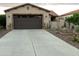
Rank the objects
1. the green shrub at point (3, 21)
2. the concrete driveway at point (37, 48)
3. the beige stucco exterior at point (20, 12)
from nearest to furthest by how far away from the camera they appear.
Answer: the concrete driveway at point (37, 48) < the beige stucco exterior at point (20, 12) < the green shrub at point (3, 21)

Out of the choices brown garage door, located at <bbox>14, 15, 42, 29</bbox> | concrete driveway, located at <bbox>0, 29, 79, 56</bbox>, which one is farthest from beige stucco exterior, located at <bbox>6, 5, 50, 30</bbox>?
concrete driveway, located at <bbox>0, 29, 79, 56</bbox>

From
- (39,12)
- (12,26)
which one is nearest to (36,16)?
(39,12)

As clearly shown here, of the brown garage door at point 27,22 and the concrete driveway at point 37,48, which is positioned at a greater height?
the concrete driveway at point 37,48

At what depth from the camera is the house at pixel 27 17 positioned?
1492 inches

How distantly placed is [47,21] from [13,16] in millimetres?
5290

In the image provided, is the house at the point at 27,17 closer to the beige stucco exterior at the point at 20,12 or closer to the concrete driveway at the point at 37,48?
the beige stucco exterior at the point at 20,12

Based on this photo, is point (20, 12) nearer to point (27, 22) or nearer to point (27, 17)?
point (27, 17)

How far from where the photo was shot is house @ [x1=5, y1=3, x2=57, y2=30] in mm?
37906

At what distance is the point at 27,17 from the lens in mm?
38812

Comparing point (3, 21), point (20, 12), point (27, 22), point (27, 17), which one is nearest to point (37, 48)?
point (20, 12)

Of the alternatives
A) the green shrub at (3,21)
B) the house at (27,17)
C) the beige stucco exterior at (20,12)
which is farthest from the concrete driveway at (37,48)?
the green shrub at (3,21)

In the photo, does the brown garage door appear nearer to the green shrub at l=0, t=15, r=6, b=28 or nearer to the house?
the house

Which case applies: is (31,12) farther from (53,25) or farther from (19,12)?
(53,25)

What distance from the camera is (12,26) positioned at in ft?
124
